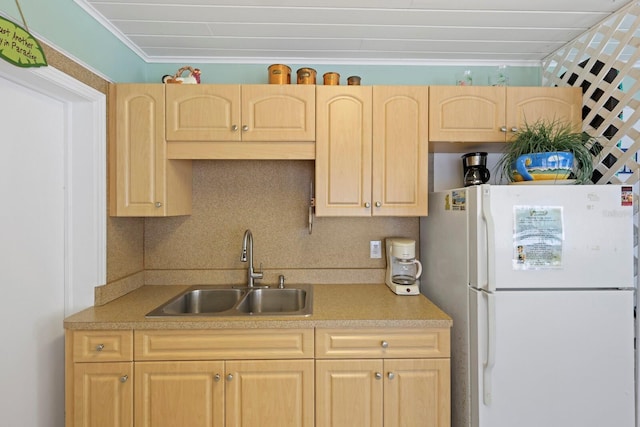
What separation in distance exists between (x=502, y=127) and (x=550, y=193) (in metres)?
0.58

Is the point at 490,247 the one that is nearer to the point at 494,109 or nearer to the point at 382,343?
the point at 382,343

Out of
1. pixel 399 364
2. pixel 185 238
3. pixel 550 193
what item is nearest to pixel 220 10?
pixel 185 238

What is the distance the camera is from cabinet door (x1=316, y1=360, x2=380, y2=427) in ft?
5.14

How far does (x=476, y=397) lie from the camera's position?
1504 mm

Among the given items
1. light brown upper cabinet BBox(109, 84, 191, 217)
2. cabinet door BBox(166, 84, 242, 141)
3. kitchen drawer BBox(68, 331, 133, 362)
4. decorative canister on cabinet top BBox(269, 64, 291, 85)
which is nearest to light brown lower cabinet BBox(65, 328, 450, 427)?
kitchen drawer BBox(68, 331, 133, 362)

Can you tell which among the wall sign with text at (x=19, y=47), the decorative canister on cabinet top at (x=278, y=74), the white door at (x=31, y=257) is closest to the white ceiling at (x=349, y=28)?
the decorative canister on cabinet top at (x=278, y=74)

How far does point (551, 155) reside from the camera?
158 cm

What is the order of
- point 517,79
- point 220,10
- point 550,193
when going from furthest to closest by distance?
1. point 517,79
2. point 220,10
3. point 550,193

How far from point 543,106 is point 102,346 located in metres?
Result: 2.59

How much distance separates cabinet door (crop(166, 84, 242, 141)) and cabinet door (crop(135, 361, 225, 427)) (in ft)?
3.86

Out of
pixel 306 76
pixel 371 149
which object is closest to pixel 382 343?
pixel 371 149

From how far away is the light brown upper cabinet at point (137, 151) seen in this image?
1.82 m

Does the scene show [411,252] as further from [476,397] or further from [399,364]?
[476,397]

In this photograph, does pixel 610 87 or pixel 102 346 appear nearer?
pixel 102 346
